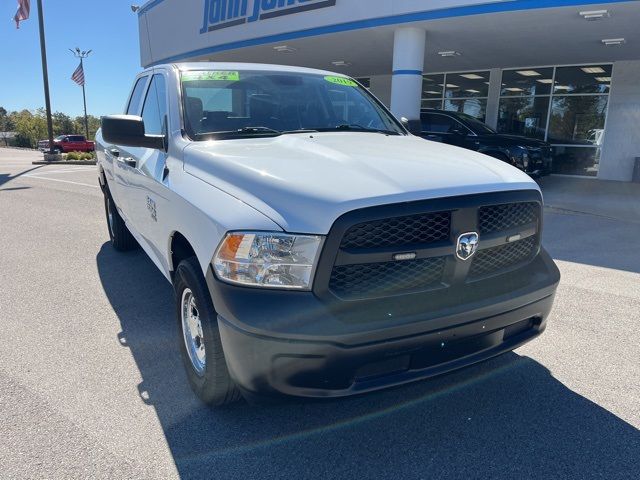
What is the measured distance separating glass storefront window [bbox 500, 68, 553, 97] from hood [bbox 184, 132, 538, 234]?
14219 millimetres

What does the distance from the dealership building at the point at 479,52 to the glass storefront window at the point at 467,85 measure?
3 centimetres

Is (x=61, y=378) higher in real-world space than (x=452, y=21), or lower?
lower

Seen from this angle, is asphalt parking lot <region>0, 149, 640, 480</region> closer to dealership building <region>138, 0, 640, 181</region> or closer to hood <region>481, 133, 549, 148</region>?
hood <region>481, 133, 549, 148</region>

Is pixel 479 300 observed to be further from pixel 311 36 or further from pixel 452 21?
pixel 311 36

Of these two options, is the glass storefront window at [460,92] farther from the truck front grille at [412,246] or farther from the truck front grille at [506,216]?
the truck front grille at [412,246]

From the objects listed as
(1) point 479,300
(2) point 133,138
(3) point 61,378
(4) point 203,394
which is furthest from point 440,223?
(3) point 61,378

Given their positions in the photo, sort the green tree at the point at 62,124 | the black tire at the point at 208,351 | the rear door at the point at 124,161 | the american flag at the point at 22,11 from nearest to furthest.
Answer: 1. the black tire at the point at 208,351
2. the rear door at the point at 124,161
3. the american flag at the point at 22,11
4. the green tree at the point at 62,124

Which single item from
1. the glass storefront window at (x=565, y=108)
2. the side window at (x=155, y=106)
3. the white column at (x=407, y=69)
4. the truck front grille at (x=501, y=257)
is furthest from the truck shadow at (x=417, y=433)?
the glass storefront window at (x=565, y=108)

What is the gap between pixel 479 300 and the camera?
2.31 meters

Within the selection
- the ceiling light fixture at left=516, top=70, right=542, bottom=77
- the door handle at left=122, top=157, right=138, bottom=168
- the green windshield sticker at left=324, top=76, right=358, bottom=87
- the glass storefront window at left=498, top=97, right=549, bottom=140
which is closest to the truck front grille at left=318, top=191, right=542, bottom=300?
the green windshield sticker at left=324, top=76, right=358, bottom=87

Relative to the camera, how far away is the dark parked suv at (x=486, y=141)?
423 inches

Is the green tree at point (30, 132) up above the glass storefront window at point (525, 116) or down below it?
below

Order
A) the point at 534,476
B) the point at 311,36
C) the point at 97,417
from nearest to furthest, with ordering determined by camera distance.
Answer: the point at 534,476, the point at 97,417, the point at 311,36

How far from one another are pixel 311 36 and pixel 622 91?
8747 mm
